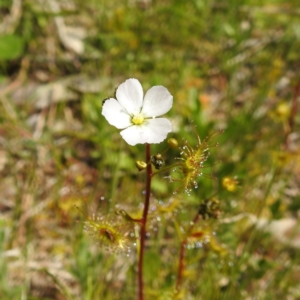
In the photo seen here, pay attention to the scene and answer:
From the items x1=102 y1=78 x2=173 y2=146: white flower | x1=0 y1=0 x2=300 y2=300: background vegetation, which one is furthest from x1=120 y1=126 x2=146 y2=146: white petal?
x1=0 y1=0 x2=300 y2=300: background vegetation

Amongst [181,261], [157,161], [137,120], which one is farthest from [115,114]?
[181,261]

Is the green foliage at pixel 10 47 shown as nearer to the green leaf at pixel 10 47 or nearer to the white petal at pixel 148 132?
the green leaf at pixel 10 47

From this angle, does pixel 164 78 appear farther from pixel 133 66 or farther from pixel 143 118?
pixel 143 118

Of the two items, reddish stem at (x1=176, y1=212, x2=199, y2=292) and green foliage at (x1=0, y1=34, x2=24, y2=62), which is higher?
green foliage at (x1=0, y1=34, x2=24, y2=62)

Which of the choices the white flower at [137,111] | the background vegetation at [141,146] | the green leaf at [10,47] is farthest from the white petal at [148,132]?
the green leaf at [10,47]

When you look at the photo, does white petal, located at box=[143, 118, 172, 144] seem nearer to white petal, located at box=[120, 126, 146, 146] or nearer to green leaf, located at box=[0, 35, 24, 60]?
white petal, located at box=[120, 126, 146, 146]

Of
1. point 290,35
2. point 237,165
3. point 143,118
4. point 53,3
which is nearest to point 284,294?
point 237,165
